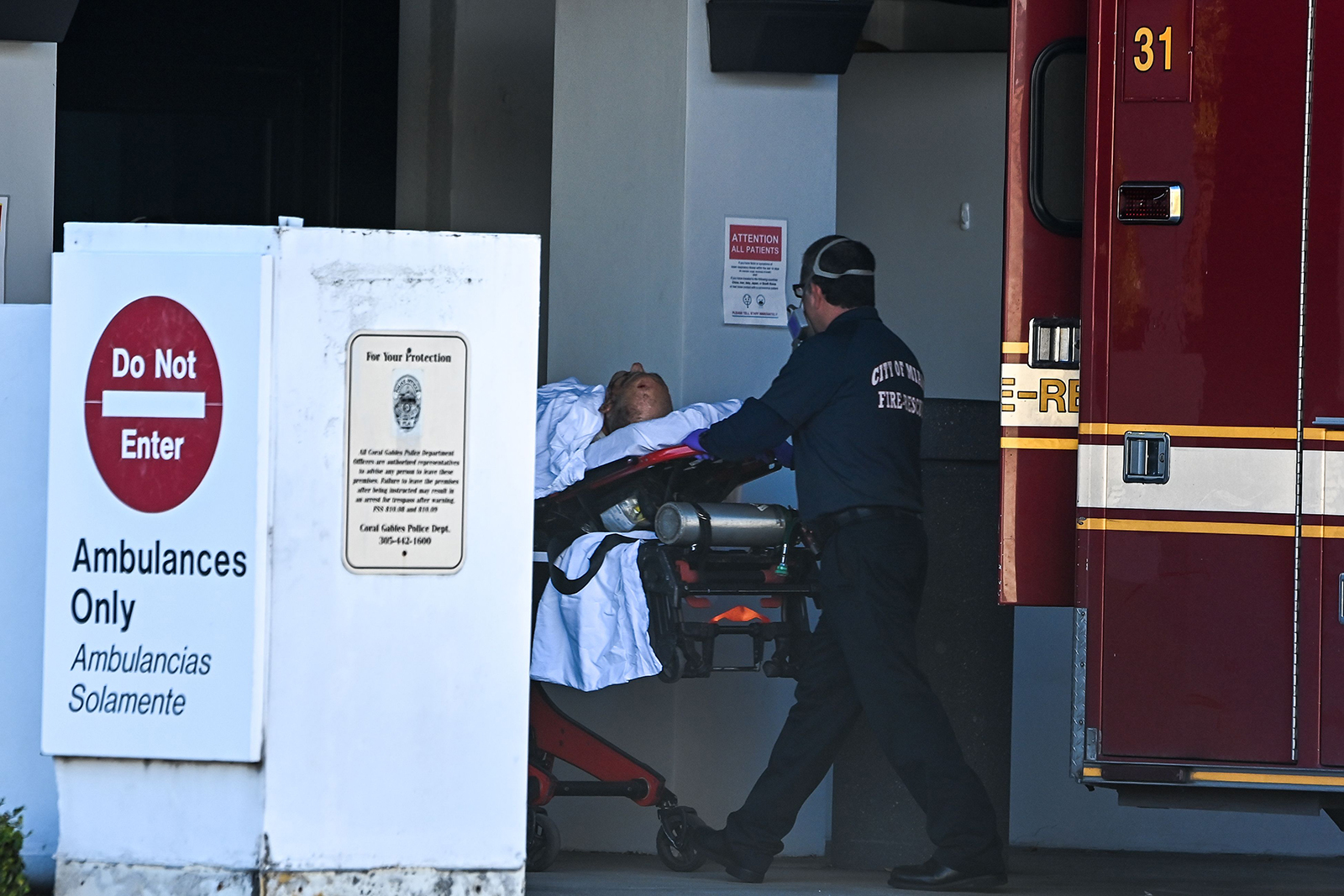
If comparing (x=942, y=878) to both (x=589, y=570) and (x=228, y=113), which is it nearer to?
(x=589, y=570)

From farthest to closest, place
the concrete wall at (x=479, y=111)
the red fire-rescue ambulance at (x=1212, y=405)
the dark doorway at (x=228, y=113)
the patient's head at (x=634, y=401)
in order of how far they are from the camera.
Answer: the concrete wall at (x=479, y=111) < the dark doorway at (x=228, y=113) < the patient's head at (x=634, y=401) < the red fire-rescue ambulance at (x=1212, y=405)

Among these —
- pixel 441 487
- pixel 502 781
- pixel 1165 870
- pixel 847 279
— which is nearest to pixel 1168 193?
pixel 847 279

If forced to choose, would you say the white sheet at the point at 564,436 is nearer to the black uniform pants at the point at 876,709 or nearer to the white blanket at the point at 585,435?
the white blanket at the point at 585,435

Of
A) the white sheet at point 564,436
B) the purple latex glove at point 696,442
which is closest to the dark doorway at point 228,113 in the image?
the white sheet at point 564,436

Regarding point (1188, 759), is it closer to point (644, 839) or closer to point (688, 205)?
point (644, 839)

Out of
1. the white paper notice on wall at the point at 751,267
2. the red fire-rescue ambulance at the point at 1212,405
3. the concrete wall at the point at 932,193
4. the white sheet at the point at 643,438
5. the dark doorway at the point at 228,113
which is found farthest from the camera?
the dark doorway at the point at 228,113

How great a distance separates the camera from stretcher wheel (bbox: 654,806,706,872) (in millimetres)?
5418

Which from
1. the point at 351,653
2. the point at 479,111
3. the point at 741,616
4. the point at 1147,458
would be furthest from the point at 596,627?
the point at 479,111

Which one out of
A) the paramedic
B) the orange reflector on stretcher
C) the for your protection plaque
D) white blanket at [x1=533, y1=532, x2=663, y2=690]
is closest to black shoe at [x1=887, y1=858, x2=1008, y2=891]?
the paramedic

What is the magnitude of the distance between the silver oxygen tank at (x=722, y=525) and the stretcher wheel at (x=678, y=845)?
3.50 ft

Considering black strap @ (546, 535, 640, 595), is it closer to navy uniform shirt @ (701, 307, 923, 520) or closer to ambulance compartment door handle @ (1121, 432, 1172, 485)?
navy uniform shirt @ (701, 307, 923, 520)

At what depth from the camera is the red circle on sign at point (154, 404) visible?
3900mm

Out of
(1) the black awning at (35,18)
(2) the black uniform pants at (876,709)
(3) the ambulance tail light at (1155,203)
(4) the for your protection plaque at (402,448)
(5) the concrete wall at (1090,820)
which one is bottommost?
(5) the concrete wall at (1090,820)

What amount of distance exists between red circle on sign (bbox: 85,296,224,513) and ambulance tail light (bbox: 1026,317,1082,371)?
2.21 metres
